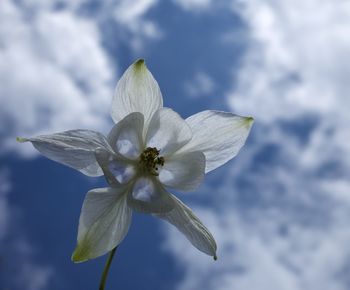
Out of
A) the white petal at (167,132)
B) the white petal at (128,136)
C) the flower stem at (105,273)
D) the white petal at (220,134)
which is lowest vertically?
the flower stem at (105,273)

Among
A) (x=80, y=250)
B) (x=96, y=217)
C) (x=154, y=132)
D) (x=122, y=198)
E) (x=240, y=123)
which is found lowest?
(x=80, y=250)

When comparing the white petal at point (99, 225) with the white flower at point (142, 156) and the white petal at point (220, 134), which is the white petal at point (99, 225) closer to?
the white flower at point (142, 156)

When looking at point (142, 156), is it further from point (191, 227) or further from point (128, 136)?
point (191, 227)

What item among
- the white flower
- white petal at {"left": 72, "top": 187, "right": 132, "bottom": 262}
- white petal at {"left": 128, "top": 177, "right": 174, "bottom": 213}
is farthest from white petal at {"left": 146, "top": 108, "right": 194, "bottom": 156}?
white petal at {"left": 72, "top": 187, "right": 132, "bottom": 262}

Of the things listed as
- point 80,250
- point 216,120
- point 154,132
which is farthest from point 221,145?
point 80,250

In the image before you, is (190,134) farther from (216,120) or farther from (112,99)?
(112,99)

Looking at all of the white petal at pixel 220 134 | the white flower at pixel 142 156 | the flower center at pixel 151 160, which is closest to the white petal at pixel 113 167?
the white flower at pixel 142 156
